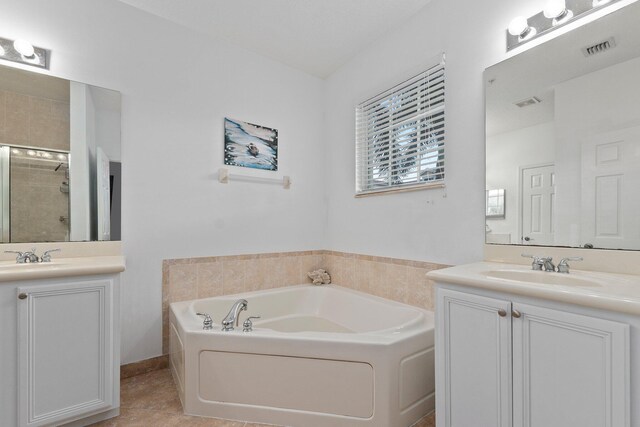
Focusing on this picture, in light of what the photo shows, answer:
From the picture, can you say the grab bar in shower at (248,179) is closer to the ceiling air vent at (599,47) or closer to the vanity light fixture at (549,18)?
the vanity light fixture at (549,18)

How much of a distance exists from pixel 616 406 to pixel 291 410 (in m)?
1.34

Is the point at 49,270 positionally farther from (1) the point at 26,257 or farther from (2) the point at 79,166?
(2) the point at 79,166

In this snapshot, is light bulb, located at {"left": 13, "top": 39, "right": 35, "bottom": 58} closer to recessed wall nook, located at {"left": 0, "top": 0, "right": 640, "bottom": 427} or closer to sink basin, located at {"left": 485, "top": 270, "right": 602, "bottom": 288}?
recessed wall nook, located at {"left": 0, "top": 0, "right": 640, "bottom": 427}

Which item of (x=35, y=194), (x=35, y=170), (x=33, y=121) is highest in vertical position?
(x=33, y=121)

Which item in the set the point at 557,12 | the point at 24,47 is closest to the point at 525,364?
the point at 557,12

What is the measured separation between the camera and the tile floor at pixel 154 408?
166cm

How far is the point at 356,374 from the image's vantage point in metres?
1.55

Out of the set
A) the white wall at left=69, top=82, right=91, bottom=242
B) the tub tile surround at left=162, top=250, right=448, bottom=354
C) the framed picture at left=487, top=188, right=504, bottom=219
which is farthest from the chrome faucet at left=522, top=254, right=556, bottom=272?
the white wall at left=69, top=82, right=91, bottom=242

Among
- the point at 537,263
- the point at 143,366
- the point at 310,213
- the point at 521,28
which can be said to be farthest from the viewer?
the point at 310,213

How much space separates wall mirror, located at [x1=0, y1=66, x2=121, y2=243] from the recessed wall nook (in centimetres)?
1

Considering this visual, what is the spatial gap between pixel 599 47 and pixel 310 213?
7.61 ft

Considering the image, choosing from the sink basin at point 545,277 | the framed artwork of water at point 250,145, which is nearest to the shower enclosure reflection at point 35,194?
the framed artwork of water at point 250,145

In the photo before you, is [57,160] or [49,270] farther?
[57,160]

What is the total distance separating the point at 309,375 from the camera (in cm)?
161
